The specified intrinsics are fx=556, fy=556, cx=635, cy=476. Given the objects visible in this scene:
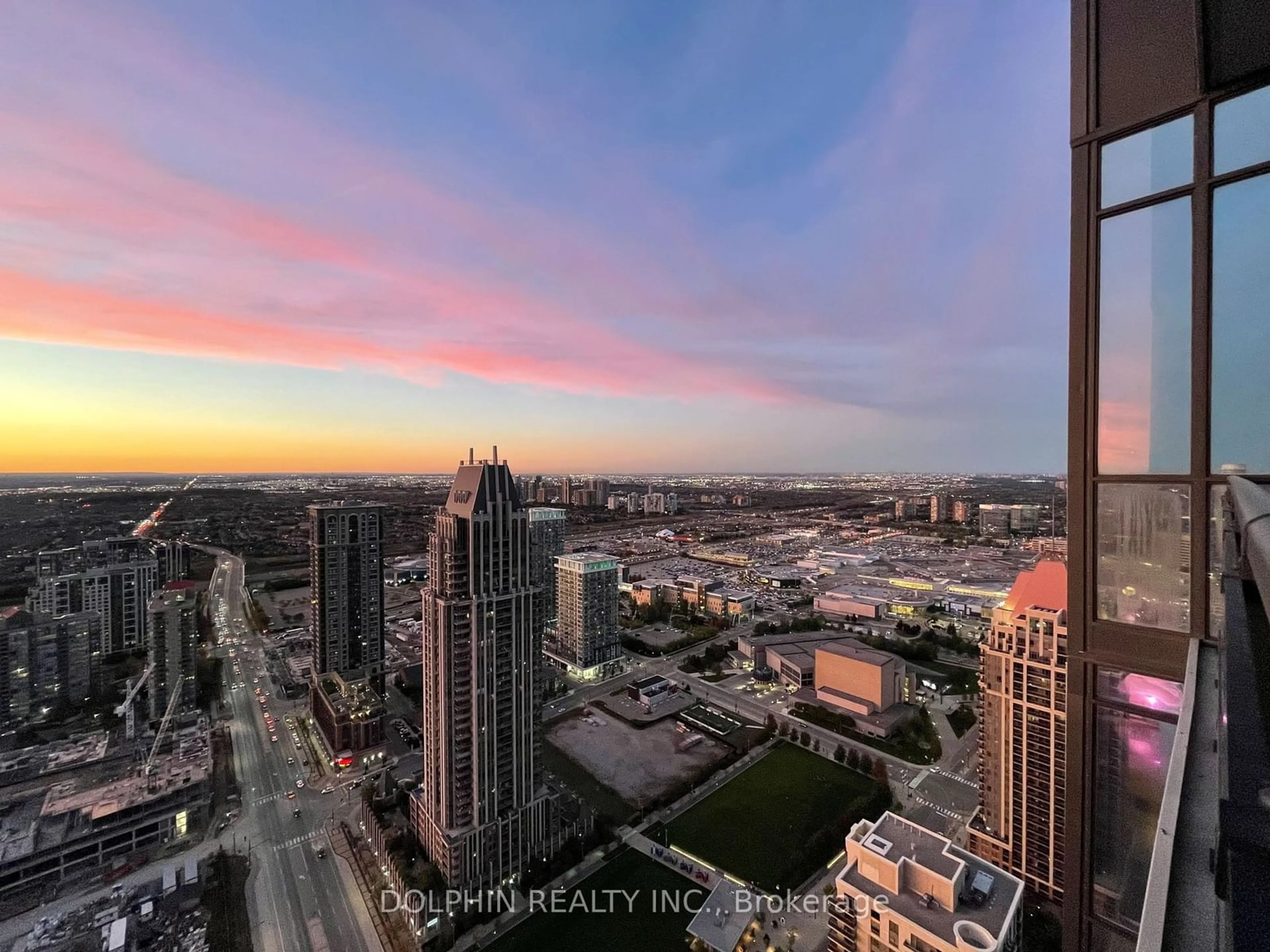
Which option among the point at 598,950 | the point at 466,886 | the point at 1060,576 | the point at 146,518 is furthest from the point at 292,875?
the point at 146,518

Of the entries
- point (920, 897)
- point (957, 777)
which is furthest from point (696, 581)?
point (920, 897)

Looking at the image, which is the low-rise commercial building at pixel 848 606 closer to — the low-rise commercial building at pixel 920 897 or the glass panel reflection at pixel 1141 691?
the low-rise commercial building at pixel 920 897

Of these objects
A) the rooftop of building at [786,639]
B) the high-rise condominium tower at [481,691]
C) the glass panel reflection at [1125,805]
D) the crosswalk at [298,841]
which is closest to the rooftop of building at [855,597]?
the rooftop of building at [786,639]

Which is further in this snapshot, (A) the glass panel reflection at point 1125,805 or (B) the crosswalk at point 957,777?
(B) the crosswalk at point 957,777

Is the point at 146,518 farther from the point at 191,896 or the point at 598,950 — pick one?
the point at 598,950

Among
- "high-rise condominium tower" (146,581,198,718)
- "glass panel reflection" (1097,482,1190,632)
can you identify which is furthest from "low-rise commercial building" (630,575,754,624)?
"glass panel reflection" (1097,482,1190,632)

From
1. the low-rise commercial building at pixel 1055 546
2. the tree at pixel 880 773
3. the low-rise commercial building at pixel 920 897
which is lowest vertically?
the tree at pixel 880 773
